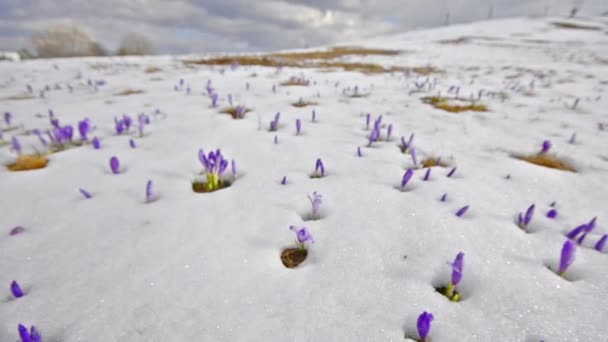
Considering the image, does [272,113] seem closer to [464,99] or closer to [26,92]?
[464,99]

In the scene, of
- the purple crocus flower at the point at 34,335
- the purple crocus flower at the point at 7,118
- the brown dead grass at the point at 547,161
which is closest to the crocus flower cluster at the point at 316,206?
the purple crocus flower at the point at 34,335

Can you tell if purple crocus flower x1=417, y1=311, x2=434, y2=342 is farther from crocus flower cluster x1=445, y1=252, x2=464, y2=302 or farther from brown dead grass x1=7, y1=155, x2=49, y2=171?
brown dead grass x1=7, y1=155, x2=49, y2=171

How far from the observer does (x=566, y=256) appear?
1.64 m

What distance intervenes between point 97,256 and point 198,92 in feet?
17.7

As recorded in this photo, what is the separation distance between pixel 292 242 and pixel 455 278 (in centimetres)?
93

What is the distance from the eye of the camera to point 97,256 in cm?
183

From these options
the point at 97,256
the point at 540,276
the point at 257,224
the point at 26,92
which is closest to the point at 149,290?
the point at 97,256

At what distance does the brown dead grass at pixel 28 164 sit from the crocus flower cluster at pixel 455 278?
11.9 feet

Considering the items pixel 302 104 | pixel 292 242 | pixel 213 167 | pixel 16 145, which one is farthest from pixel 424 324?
pixel 302 104

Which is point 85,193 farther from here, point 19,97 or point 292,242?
point 19,97

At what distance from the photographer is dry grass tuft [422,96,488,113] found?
5120 millimetres

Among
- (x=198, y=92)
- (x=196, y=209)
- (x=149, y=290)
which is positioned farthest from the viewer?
(x=198, y=92)

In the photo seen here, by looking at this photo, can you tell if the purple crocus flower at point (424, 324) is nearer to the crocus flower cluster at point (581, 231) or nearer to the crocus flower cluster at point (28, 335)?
the crocus flower cluster at point (581, 231)

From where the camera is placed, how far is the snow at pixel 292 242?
144cm
